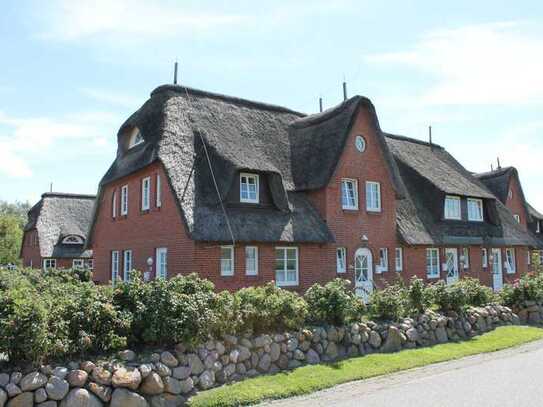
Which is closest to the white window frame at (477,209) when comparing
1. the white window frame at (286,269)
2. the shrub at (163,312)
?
the white window frame at (286,269)

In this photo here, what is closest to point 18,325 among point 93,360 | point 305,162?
point 93,360

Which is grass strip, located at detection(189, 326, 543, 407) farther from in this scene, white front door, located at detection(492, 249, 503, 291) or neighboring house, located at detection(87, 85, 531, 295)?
white front door, located at detection(492, 249, 503, 291)

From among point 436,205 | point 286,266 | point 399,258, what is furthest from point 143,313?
point 436,205

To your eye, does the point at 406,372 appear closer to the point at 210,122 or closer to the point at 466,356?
the point at 466,356

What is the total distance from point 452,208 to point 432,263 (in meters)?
3.72

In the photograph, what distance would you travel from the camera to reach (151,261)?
60.5 ft

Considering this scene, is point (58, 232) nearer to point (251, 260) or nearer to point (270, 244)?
point (251, 260)

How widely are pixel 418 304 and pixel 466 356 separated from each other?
1.96 m

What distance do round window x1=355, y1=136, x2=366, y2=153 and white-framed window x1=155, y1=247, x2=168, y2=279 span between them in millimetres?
9133

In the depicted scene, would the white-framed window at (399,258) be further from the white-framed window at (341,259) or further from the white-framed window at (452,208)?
the white-framed window at (452,208)

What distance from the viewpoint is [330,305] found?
12320 mm

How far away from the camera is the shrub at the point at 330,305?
1232 cm

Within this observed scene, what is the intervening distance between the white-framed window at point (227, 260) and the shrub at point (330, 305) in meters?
4.98

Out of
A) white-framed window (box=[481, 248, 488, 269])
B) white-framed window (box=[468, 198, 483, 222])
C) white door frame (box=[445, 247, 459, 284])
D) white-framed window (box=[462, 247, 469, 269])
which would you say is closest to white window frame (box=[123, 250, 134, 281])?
white door frame (box=[445, 247, 459, 284])
